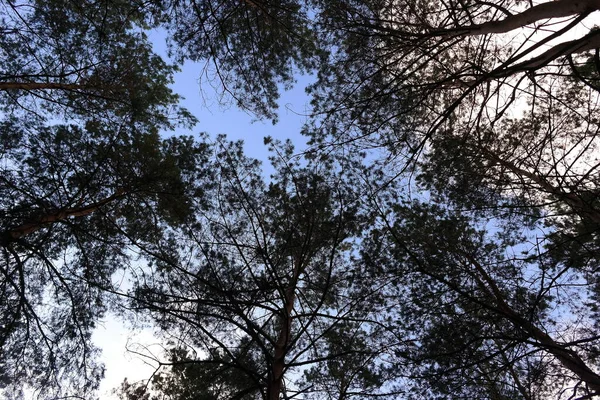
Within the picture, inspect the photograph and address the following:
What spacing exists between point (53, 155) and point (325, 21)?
466cm

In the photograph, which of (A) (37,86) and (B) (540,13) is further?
(A) (37,86)

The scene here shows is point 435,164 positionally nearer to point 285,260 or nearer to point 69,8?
point 285,260

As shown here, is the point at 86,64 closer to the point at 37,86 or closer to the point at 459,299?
the point at 37,86

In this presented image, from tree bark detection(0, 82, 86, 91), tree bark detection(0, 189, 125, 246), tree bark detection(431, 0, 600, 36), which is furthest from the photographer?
tree bark detection(0, 82, 86, 91)

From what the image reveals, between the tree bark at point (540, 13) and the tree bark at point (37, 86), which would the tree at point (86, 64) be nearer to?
the tree bark at point (37, 86)

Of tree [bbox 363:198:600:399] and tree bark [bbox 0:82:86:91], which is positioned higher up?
tree bark [bbox 0:82:86:91]

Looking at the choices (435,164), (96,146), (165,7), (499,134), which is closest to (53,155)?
(96,146)

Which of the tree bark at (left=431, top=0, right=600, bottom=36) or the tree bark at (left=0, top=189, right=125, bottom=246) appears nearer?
the tree bark at (left=431, top=0, right=600, bottom=36)

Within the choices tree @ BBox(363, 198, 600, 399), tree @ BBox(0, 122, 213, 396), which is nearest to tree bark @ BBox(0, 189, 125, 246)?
tree @ BBox(0, 122, 213, 396)

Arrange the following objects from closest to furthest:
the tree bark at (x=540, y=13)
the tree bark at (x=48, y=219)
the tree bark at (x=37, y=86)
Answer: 1. the tree bark at (x=540, y=13)
2. the tree bark at (x=48, y=219)
3. the tree bark at (x=37, y=86)

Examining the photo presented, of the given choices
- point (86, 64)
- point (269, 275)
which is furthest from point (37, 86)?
point (269, 275)

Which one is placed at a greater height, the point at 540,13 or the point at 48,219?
the point at 48,219

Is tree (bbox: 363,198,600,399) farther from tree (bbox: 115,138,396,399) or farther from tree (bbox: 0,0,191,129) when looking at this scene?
tree (bbox: 0,0,191,129)

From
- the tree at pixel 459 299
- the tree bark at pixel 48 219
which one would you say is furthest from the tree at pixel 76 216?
the tree at pixel 459 299
